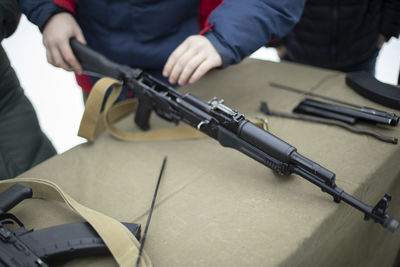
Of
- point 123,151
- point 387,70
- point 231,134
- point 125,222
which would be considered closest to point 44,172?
point 123,151

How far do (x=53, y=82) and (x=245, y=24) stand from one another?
2240 millimetres

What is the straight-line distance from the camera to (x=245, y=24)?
1.12m

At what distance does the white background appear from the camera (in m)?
2.64

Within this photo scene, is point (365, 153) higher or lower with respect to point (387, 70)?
higher

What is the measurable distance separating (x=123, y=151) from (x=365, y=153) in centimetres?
71

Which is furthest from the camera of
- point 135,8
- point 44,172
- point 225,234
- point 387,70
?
point 387,70

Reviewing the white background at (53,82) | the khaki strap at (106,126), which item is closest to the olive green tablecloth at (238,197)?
the khaki strap at (106,126)

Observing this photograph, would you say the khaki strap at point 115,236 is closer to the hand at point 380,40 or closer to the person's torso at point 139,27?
the person's torso at point 139,27

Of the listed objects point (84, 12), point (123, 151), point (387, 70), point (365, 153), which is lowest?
point (387, 70)

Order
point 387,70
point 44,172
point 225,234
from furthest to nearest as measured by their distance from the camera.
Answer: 1. point 387,70
2. point 44,172
3. point 225,234

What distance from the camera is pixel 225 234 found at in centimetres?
81

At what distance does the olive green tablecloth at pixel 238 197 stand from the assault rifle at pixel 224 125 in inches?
2.8

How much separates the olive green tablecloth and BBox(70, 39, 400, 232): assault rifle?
71 mm

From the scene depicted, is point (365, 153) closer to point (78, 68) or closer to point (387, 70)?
point (78, 68)
